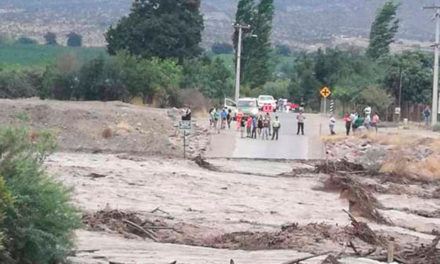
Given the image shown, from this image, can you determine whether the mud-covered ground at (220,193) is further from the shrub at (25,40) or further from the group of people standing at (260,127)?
the shrub at (25,40)

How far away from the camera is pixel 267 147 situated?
2183 inches

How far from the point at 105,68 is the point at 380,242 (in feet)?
167

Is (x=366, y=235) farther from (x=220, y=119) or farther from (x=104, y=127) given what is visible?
(x=220, y=119)

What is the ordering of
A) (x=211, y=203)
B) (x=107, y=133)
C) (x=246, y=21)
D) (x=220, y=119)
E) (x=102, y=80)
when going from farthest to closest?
1. (x=246, y=21)
2. (x=102, y=80)
3. (x=220, y=119)
4. (x=107, y=133)
5. (x=211, y=203)

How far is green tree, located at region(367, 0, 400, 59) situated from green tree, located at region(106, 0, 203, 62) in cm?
3757

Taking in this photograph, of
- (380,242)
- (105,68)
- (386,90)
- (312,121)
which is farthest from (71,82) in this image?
(380,242)

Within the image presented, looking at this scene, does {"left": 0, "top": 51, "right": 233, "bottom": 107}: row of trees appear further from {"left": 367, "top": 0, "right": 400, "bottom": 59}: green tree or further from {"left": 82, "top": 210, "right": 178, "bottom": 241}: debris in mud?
{"left": 82, "top": 210, "right": 178, "bottom": 241}: debris in mud

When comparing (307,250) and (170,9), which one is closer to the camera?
(307,250)

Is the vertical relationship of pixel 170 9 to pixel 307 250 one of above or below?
above

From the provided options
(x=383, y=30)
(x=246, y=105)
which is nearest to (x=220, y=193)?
(x=246, y=105)

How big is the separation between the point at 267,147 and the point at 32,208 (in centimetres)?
3854

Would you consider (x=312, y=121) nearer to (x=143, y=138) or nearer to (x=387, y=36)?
(x=143, y=138)

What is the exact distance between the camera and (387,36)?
128 meters

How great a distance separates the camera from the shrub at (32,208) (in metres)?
16.8
